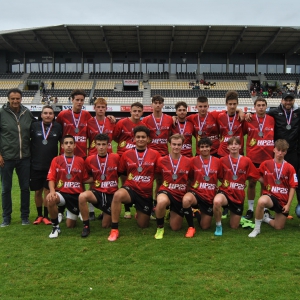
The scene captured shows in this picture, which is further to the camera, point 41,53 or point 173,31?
point 41,53

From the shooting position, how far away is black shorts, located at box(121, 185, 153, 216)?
4645mm

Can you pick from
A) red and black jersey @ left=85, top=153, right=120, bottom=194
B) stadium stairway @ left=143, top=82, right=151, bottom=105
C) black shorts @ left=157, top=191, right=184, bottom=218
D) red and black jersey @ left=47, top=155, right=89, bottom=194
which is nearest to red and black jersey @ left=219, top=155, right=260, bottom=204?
black shorts @ left=157, top=191, right=184, bottom=218

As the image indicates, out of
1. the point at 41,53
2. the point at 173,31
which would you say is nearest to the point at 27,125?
the point at 173,31

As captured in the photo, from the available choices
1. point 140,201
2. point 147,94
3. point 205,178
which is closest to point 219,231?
point 205,178

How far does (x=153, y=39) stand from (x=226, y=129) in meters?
29.9

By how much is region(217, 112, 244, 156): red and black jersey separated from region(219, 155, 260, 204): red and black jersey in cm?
65

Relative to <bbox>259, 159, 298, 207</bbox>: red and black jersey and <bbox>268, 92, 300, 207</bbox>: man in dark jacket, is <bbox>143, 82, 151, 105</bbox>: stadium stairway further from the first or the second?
<bbox>259, 159, 298, 207</bbox>: red and black jersey

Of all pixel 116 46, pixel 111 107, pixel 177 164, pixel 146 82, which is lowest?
pixel 177 164

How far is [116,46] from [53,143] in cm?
3225

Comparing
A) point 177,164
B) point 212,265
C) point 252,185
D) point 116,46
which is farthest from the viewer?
point 116,46

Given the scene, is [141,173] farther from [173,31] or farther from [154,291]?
[173,31]

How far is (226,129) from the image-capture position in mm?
5473

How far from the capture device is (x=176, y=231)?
470 cm

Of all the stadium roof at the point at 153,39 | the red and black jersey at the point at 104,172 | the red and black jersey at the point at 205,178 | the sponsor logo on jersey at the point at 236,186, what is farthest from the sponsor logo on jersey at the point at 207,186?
the stadium roof at the point at 153,39
